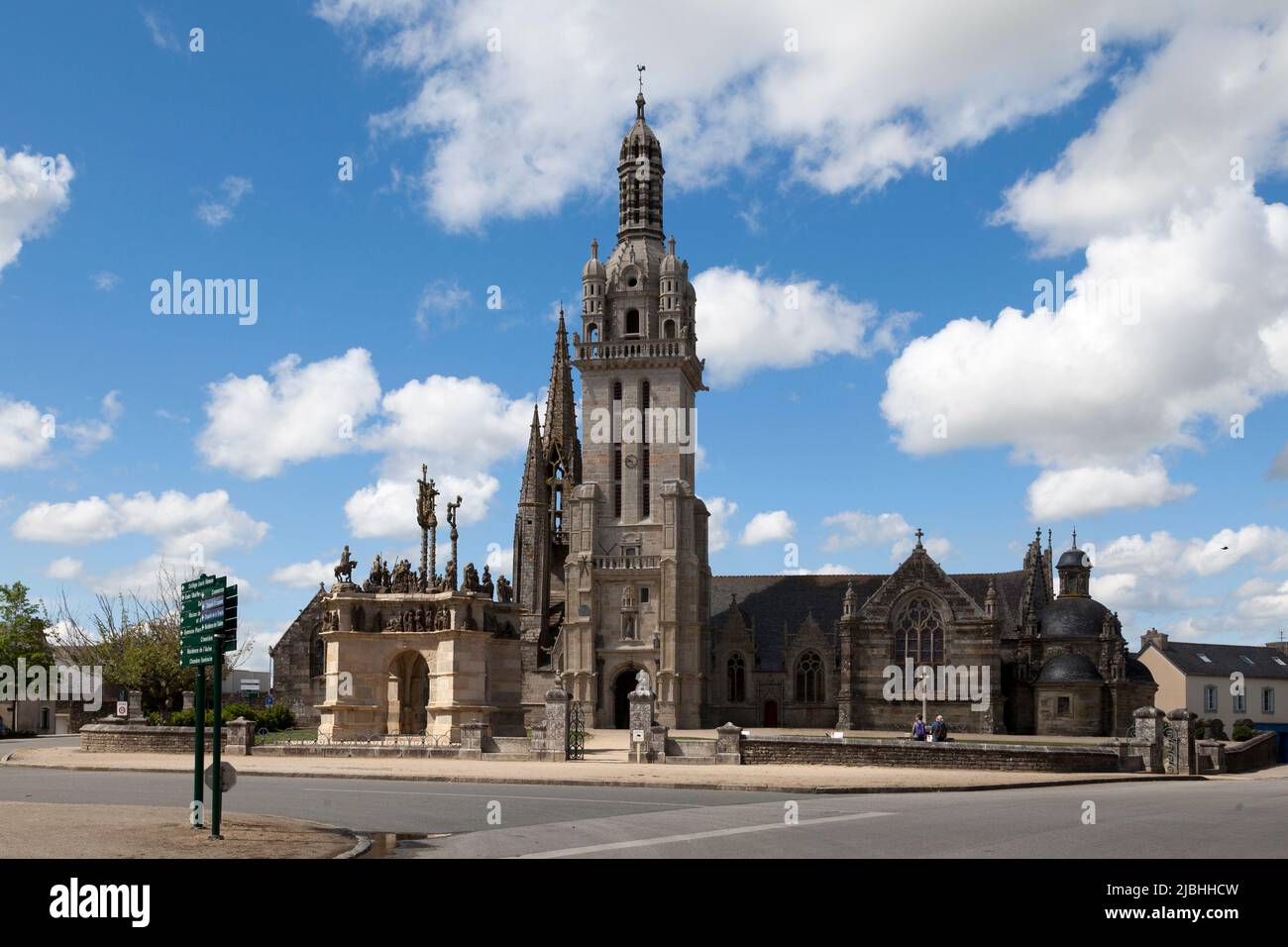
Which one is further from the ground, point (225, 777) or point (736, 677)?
point (225, 777)

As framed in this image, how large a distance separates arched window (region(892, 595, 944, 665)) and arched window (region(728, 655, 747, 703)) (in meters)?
10.9

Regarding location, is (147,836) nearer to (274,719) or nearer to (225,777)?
(225,777)

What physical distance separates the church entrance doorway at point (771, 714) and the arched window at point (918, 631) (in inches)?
372

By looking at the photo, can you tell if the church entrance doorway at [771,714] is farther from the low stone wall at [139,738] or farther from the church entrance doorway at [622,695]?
the low stone wall at [139,738]

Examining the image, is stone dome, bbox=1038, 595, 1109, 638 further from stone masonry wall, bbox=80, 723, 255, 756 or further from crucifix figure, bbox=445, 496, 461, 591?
stone masonry wall, bbox=80, 723, 255, 756

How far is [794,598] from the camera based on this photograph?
81.9m

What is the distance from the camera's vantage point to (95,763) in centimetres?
3450

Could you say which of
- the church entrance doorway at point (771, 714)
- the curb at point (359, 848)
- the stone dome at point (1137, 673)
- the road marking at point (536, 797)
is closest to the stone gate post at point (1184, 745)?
the road marking at point (536, 797)

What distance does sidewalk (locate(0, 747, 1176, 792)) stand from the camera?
2756cm

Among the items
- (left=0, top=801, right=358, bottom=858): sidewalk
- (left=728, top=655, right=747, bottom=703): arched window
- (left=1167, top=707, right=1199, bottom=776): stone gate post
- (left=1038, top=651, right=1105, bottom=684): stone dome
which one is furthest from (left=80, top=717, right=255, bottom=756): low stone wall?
(left=1038, top=651, right=1105, bottom=684): stone dome

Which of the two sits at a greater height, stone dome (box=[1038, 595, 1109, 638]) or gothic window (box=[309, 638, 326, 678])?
stone dome (box=[1038, 595, 1109, 638])

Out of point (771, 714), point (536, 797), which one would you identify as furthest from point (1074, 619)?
point (536, 797)

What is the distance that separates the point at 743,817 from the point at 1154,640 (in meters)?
71.2
